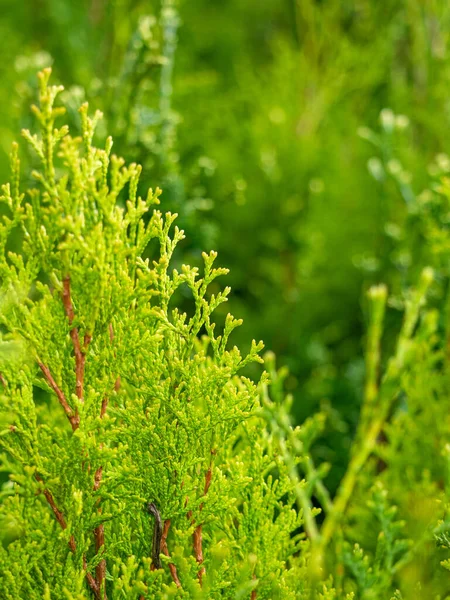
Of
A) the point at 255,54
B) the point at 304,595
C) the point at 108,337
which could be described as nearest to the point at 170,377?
the point at 108,337

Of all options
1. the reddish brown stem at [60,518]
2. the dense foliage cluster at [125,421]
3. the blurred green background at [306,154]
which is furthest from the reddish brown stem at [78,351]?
the blurred green background at [306,154]


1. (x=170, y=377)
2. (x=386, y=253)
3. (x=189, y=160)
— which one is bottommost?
(x=170, y=377)

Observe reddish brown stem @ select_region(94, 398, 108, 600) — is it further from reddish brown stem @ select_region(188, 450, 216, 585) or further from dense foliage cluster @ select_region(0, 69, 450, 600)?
reddish brown stem @ select_region(188, 450, 216, 585)

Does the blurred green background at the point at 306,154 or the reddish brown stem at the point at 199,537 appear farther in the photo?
the blurred green background at the point at 306,154

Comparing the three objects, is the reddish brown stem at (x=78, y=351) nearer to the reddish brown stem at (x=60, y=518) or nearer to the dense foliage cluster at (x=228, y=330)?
the dense foliage cluster at (x=228, y=330)

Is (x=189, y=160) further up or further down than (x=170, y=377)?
further up

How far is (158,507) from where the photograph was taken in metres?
0.92

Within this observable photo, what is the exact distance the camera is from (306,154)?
268cm

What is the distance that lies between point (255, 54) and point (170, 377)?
5.05m

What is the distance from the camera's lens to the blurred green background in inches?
75.8

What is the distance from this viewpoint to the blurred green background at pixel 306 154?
1.93 m

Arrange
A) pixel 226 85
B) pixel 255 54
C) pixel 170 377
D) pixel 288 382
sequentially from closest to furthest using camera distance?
1. pixel 170 377
2. pixel 288 382
3. pixel 226 85
4. pixel 255 54

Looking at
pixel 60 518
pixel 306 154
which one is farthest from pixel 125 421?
pixel 306 154

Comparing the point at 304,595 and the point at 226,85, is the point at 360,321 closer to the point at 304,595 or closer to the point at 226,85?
the point at 304,595
